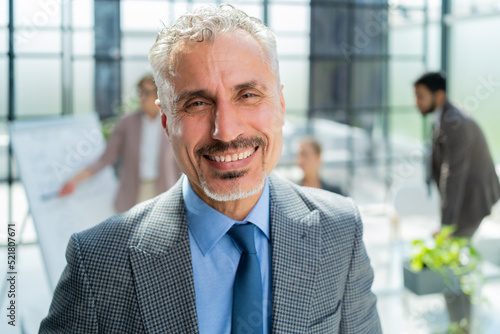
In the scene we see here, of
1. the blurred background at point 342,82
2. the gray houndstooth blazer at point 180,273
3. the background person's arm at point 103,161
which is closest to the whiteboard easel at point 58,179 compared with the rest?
the background person's arm at point 103,161

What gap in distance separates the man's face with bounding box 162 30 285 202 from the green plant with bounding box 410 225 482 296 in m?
2.50

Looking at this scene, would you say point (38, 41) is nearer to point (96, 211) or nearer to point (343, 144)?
point (96, 211)

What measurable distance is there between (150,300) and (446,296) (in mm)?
2791

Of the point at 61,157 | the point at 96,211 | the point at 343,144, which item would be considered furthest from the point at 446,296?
the point at 343,144

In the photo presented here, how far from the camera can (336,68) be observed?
6.25m

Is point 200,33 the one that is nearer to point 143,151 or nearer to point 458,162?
point 143,151

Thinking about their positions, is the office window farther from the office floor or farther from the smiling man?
the smiling man

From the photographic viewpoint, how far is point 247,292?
0.94 meters

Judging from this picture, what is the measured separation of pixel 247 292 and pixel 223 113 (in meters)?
0.34

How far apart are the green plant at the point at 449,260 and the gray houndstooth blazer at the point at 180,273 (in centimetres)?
219

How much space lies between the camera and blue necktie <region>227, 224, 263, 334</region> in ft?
3.04

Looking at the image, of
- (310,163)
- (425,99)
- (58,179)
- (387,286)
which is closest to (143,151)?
(58,179)

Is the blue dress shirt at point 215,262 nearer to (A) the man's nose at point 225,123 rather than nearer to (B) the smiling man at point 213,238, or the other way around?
(B) the smiling man at point 213,238

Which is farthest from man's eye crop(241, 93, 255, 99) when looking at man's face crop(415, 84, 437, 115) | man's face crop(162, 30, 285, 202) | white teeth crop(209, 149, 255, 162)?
man's face crop(415, 84, 437, 115)
